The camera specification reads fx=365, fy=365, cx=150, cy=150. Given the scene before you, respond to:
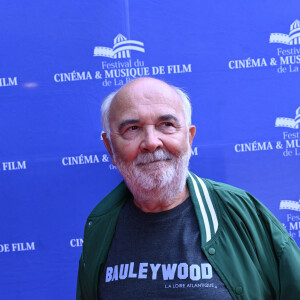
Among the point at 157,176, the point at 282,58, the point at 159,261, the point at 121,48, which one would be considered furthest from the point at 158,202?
the point at 282,58

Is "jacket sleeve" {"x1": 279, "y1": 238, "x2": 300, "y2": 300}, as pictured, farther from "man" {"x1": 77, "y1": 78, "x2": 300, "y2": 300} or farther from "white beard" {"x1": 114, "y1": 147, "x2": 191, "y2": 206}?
"white beard" {"x1": 114, "y1": 147, "x2": 191, "y2": 206}

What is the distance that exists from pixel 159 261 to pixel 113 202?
0.36 m

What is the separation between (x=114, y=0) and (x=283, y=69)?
1161mm

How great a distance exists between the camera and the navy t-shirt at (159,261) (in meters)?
1.30

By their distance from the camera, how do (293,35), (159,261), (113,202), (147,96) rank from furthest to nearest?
1. (293,35)
2. (113,202)
3. (147,96)
4. (159,261)

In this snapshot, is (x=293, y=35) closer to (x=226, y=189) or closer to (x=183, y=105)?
(x=183, y=105)

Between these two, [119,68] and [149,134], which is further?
[119,68]

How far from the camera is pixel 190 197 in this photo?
149cm

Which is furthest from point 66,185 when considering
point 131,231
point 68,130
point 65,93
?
point 131,231

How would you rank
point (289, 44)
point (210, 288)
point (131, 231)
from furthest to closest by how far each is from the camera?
1. point (289, 44)
2. point (131, 231)
3. point (210, 288)

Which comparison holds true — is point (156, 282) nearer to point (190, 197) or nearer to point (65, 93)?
point (190, 197)

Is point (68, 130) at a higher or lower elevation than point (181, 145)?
higher

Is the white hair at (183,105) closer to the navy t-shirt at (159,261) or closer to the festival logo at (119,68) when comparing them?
the navy t-shirt at (159,261)

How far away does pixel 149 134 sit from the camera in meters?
1.41
